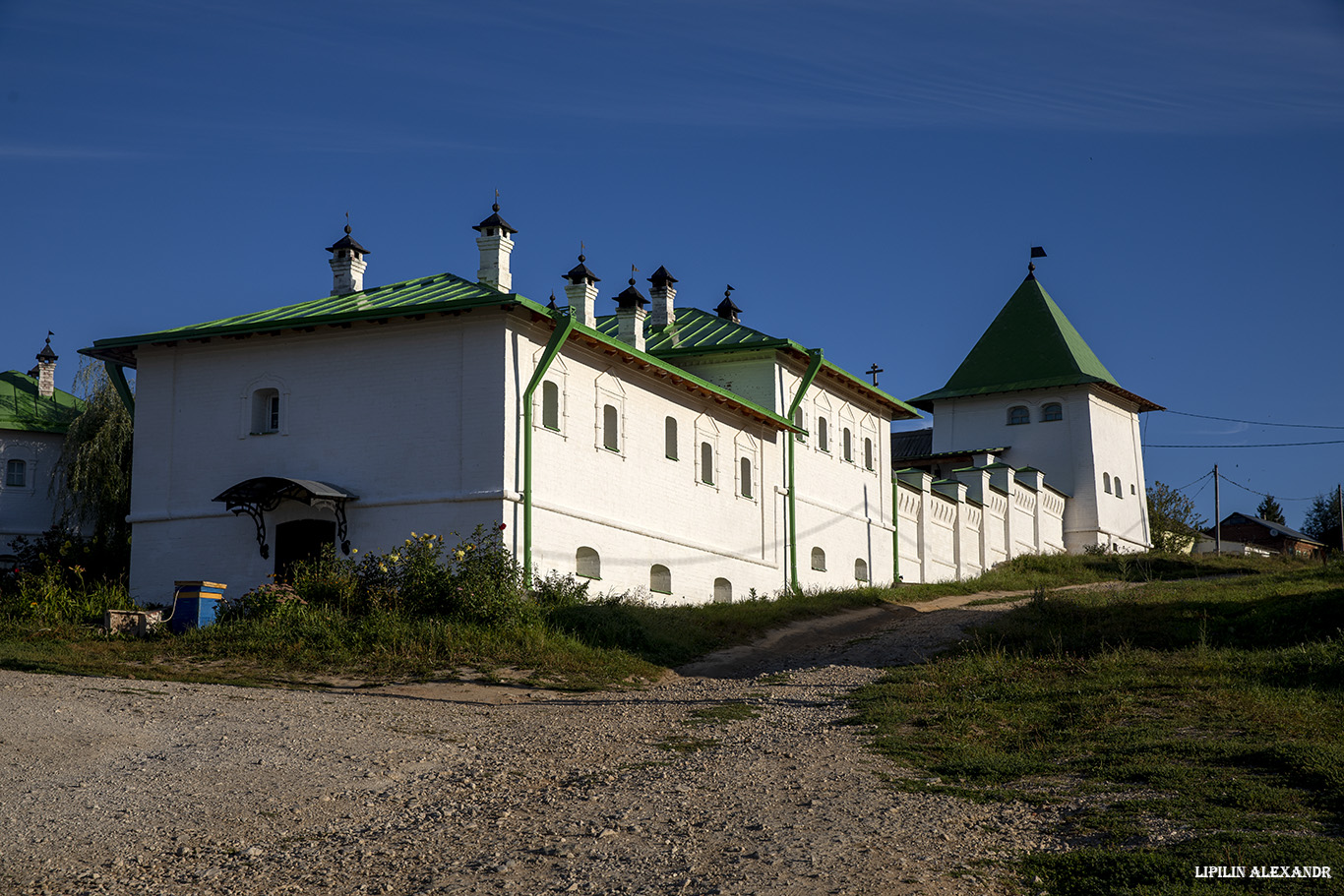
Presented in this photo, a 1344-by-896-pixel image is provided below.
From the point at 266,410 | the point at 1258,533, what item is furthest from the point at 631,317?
the point at 1258,533

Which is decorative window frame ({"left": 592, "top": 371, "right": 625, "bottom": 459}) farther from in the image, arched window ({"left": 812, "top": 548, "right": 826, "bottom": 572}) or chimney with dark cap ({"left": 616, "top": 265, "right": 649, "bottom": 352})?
arched window ({"left": 812, "top": 548, "right": 826, "bottom": 572})

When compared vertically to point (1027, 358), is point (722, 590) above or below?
below

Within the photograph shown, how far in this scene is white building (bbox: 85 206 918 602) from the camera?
20125mm

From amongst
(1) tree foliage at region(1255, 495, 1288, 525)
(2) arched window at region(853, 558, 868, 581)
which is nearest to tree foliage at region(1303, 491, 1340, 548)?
(1) tree foliage at region(1255, 495, 1288, 525)

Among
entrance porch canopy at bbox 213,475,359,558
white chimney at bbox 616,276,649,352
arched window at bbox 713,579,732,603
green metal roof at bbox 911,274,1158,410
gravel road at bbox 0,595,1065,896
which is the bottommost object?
gravel road at bbox 0,595,1065,896

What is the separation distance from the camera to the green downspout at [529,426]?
1992cm

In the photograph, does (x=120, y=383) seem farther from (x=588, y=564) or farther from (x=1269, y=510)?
(x=1269, y=510)

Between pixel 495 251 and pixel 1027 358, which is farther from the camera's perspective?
pixel 1027 358

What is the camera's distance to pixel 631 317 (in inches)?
1030

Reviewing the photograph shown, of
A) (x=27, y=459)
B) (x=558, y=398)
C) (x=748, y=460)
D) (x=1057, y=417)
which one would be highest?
(x=1057, y=417)

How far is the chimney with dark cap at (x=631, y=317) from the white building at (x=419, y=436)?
1537mm

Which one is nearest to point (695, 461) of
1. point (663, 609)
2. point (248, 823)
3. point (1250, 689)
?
point (663, 609)

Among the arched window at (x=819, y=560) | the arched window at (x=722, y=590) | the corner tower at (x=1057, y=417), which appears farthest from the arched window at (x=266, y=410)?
the corner tower at (x=1057, y=417)

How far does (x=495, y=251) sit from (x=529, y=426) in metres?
4.04
